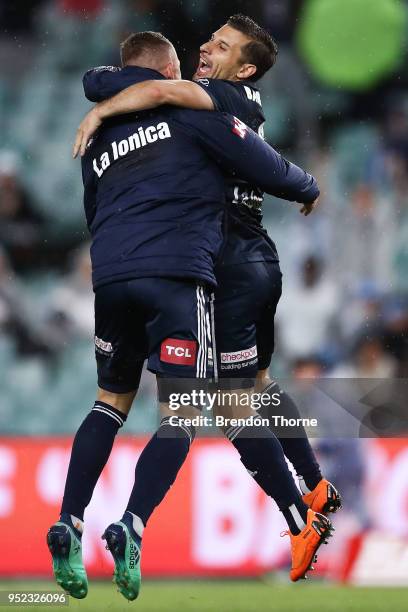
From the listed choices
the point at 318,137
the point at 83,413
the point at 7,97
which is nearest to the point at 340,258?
the point at 318,137

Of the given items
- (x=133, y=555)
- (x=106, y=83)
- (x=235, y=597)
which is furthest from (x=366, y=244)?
(x=133, y=555)

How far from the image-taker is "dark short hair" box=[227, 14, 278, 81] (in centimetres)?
531

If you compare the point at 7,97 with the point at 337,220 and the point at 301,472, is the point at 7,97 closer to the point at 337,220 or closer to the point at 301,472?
the point at 337,220

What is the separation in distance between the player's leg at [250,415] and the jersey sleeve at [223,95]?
0.64 meters

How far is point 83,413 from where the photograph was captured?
1000cm

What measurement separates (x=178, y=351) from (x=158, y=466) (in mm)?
449

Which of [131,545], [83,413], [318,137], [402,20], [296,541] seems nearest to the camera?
[131,545]

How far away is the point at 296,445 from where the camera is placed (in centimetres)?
540

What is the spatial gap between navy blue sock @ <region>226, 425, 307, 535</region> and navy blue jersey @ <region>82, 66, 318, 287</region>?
687 millimetres

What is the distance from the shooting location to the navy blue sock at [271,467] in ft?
16.8

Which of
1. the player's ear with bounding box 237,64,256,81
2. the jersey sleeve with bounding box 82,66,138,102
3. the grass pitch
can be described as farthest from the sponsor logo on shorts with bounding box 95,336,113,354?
the player's ear with bounding box 237,64,256,81

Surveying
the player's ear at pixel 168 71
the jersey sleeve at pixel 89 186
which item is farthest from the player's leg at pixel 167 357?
the player's ear at pixel 168 71

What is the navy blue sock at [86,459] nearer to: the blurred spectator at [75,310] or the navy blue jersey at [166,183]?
the navy blue jersey at [166,183]

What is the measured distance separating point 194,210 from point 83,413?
17.5 feet
